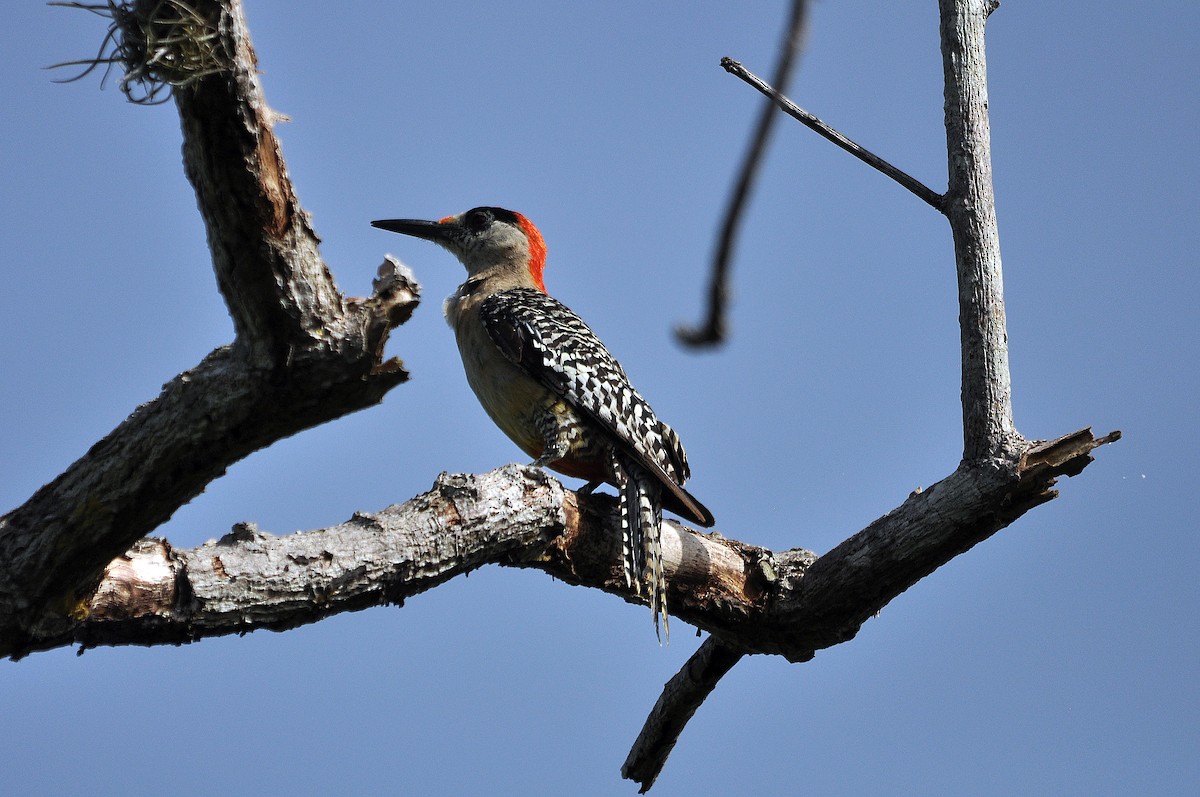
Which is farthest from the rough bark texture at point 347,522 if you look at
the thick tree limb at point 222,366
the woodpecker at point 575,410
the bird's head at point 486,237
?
the bird's head at point 486,237

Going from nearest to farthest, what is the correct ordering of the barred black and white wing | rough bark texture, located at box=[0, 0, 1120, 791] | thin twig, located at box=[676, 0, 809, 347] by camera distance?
thin twig, located at box=[676, 0, 809, 347]
rough bark texture, located at box=[0, 0, 1120, 791]
the barred black and white wing

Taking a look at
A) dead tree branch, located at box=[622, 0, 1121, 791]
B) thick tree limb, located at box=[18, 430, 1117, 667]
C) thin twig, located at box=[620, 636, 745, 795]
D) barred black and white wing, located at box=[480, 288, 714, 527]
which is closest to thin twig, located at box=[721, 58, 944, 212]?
dead tree branch, located at box=[622, 0, 1121, 791]

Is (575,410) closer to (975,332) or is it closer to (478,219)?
(975,332)

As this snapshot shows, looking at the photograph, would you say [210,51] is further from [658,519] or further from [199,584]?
[658,519]

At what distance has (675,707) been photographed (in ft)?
21.5

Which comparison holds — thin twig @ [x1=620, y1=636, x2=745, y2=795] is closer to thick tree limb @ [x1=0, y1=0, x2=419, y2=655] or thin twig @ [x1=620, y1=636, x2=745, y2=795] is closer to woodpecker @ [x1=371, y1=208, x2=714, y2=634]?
woodpecker @ [x1=371, y1=208, x2=714, y2=634]

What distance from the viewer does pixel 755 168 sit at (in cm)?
161

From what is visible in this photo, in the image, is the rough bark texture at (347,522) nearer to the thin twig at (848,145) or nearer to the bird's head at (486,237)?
the thin twig at (848,145)

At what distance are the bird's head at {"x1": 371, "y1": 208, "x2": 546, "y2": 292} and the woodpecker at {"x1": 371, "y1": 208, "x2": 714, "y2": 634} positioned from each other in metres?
0.80

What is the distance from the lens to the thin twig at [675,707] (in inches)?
254

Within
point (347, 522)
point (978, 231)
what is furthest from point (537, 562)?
point (978, 231)

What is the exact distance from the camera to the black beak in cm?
968

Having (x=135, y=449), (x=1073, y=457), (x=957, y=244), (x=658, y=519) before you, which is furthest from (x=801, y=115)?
(x=135, y=449)

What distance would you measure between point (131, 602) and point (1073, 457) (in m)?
4.05
